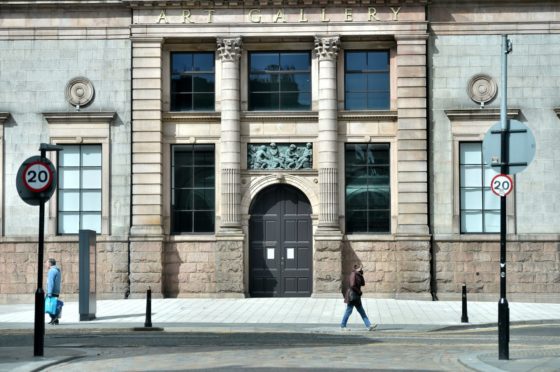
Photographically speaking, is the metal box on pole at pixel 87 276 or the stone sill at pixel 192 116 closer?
the metal box on pole at pixel 87 276

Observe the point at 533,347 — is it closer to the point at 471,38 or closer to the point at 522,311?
the point at 522,311

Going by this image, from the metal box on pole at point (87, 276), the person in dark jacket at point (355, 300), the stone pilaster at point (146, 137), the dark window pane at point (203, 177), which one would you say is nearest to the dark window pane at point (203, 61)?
the stone pilaster at point (146, 137)

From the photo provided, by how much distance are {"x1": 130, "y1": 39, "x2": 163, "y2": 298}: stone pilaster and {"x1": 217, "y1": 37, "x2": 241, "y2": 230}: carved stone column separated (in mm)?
2046

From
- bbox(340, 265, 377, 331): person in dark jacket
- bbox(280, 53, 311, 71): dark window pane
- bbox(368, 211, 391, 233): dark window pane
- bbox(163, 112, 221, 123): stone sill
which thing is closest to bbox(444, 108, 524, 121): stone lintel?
bbox(368, 211, 391, 233): dark window pane

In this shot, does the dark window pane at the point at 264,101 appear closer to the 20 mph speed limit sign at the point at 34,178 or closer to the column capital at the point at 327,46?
the column capital at the point at 327,46

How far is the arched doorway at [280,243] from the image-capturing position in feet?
113

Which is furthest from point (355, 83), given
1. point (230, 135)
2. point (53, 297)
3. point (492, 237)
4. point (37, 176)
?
point (37, 176)

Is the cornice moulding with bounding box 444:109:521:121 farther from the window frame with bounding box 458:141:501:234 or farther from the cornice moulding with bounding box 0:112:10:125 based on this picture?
the cornice moulding with bounding box 0:112:10:125

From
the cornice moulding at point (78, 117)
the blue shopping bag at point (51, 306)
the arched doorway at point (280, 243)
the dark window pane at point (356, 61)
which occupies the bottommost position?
the blue shopping bag at point (51, 306)

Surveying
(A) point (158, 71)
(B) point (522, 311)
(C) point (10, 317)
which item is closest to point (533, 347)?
(B) point (522, 311)

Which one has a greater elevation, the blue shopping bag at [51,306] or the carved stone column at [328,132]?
the carved stone column at [328,132]

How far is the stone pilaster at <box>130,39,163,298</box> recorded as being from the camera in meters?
33.8

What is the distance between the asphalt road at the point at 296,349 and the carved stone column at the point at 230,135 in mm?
9474

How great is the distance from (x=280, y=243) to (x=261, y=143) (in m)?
3.33
